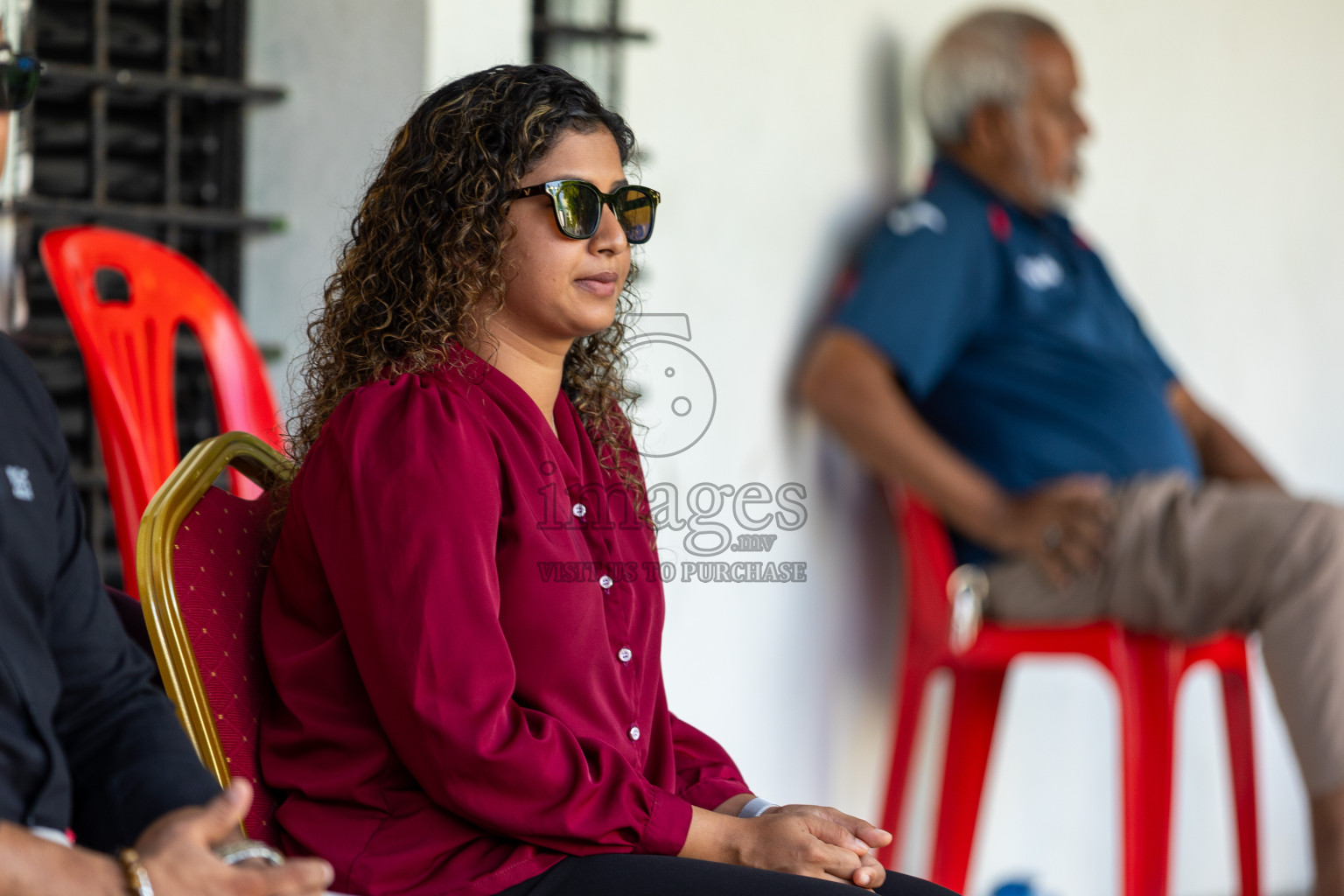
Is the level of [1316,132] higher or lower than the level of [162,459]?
higher

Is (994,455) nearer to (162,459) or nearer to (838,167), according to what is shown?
(838,167)

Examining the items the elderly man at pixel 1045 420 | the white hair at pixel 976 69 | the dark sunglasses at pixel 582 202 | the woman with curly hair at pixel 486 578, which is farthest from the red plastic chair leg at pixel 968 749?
the dark sunglasses at pixel 582 202

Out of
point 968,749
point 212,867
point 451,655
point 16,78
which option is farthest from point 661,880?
point 968,749

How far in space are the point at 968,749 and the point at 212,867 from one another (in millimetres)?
2244

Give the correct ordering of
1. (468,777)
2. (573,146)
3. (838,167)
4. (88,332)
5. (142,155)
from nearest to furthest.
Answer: (468,777)
(573,146)
(88,332)
(142,155)
(838,167)

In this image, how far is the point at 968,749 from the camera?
120 inches

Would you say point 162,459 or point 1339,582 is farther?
point 1339,582

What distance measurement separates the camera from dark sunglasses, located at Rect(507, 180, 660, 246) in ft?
4.52

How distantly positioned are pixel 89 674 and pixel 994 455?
76.6 inches

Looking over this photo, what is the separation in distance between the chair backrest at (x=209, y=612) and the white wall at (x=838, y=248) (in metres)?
1.01

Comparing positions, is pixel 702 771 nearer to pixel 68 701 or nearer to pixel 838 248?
pixel 68 701

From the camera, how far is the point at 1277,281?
13.9 ft

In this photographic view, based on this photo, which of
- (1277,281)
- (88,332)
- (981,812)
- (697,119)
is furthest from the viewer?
(1277,281)

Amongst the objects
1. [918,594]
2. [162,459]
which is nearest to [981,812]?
[918,594]
